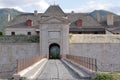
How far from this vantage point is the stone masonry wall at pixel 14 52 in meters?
74.0

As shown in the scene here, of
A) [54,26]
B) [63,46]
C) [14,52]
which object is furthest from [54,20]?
[14,52]

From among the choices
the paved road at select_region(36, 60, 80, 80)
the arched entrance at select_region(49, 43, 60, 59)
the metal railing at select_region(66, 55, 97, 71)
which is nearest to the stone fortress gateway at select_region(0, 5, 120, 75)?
the arched entrance at select_region(49, 43, 60, 59)

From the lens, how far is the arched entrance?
75375 mm

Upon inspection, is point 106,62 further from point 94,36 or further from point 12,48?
point 12,48

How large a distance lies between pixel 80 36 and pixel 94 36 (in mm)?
2428

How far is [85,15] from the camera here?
92.9 m

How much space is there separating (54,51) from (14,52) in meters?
7.27

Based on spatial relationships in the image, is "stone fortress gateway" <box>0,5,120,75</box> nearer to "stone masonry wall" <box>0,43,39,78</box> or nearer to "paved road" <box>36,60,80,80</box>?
"stone masonry wall" <box>0,43,39,78</box>

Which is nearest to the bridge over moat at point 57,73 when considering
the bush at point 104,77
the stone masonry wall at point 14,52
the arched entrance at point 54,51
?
the bush at point 104,77

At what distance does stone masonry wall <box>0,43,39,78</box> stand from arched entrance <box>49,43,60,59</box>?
305 cm

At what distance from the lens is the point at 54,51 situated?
253ft

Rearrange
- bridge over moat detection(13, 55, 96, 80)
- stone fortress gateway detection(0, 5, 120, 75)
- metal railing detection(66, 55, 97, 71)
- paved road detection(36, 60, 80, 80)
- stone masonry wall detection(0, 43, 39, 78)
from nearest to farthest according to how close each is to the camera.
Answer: bridge over moat detection(13, 55, 96, 80) → paved road detection(36, 60, 80, 80) → metal railing detection(66, 55, 97, 71) → stone fortress gateway detection(0, 5, 120, 75) → stone masonry wall detection(0, 43, 39, 78)

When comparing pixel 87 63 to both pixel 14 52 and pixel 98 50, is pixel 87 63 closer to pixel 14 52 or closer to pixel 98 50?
pixel 98 50

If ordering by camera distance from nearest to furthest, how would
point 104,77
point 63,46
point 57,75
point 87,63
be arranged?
1. point 104,77
2. point 57,75
3. point 87,63
4. point 63,46
